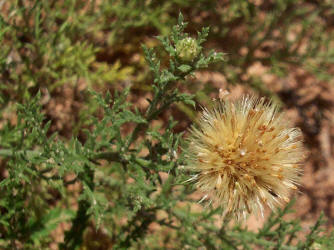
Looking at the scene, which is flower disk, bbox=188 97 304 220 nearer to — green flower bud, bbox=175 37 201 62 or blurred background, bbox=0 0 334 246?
green flower bud, bbox=175 37 201 62

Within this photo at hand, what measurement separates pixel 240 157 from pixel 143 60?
2264 millimetres

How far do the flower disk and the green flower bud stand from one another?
32 cm

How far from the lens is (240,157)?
1843 millimetres

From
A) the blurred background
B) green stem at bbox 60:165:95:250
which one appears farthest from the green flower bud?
green stem at bbox 60:165:95:250

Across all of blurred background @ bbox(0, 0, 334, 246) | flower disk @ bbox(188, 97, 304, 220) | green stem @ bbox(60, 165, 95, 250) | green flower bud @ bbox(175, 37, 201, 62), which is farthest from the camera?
blurred background @ bbox(0, 0, 334, 246)

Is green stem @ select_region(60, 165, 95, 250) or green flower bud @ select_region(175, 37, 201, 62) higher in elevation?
green flower bud @ select_region(175, 37, 201, 62)

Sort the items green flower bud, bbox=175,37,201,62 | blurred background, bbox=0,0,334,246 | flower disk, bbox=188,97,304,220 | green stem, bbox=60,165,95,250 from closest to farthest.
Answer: green flower bud, bbox=175,37,201,62, flower disk, bbox=188,97,304,220, green stem, bbox=60,165,95,250, blurred background, bbox=0,0,334,246

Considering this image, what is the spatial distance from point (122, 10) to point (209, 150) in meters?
2.02

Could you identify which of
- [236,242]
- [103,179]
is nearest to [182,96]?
[103,179]

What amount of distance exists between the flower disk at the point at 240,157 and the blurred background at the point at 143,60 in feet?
3.22

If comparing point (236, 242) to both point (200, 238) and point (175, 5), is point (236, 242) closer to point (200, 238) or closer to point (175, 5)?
point (200, 238)

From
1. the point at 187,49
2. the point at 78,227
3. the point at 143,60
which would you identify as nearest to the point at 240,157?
the point at 187,49

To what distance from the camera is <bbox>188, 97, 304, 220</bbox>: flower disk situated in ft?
6.07

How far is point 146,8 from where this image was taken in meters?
3.54
